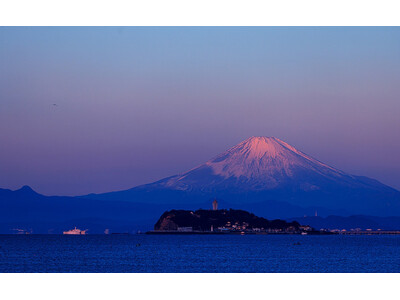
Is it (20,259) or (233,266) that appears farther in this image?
(20,259)

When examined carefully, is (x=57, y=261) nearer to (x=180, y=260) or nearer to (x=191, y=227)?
(x=180, y=260)

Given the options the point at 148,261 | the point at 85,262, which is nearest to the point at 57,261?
the point at 85,262

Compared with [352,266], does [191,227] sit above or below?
above

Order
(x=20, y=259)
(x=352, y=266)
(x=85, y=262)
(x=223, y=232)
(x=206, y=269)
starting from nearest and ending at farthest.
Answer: (x=206, y=269), (x=352, y=266), (x=85, y=262), (x=20, y=259), (x=223, y=232)

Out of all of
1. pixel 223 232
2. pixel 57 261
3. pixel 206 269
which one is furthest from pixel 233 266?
pixel 223 232

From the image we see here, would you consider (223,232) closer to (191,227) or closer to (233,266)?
(191,227)

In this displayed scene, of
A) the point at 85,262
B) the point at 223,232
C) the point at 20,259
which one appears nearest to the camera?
the point at 85,262

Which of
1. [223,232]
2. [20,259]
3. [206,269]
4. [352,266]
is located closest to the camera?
[206,269]

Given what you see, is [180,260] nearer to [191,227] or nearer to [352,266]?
[352,266]

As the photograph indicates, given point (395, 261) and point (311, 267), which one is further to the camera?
point (395, 261)
